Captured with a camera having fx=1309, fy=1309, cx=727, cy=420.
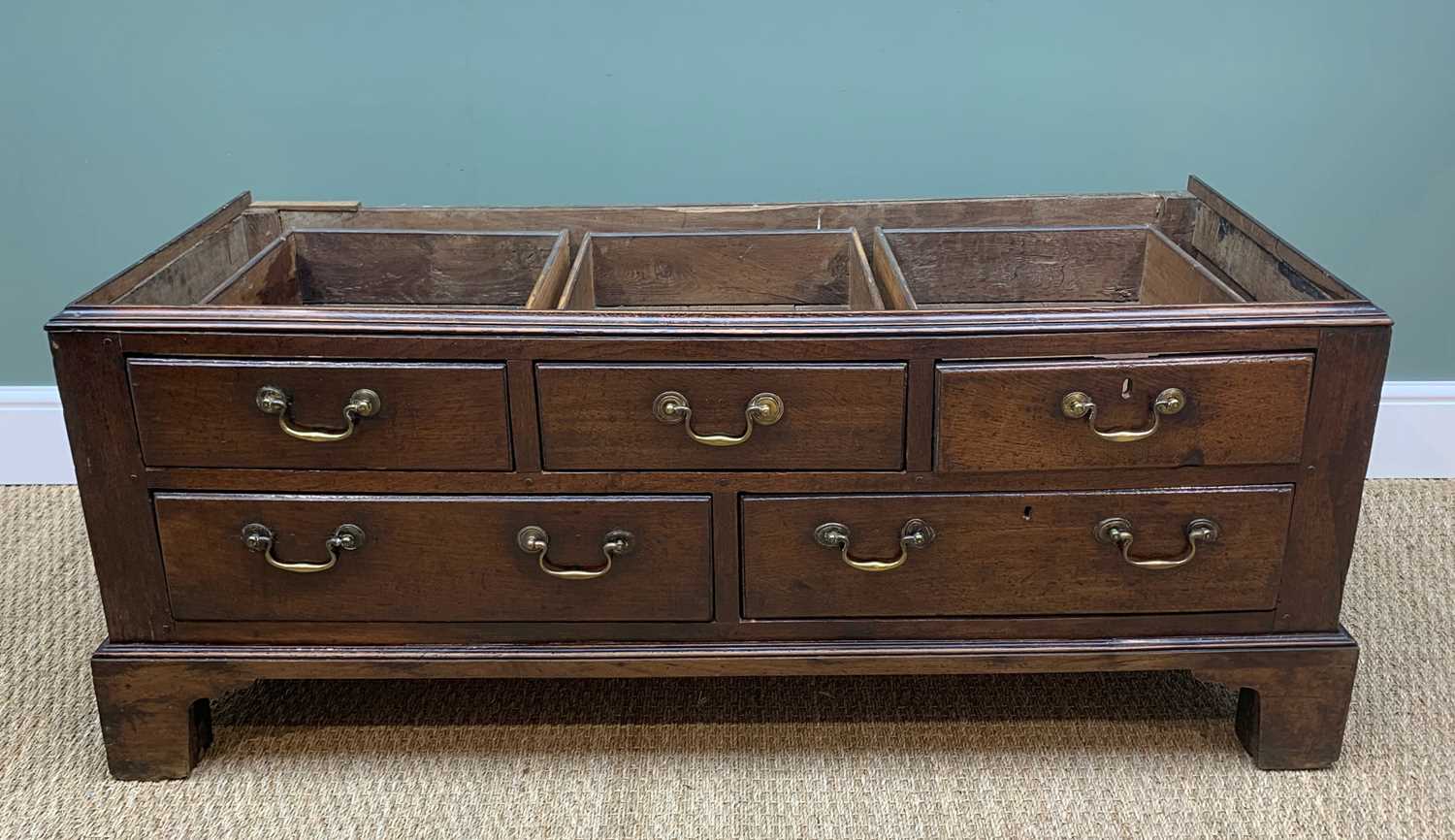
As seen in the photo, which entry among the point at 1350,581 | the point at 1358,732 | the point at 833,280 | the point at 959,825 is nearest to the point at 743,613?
the point at 959,825

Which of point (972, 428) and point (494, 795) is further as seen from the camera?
point (494, 795)

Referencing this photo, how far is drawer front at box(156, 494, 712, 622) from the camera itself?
1547mm

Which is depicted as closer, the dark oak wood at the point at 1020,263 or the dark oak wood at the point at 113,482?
the dark oak wood at the point at 113,482

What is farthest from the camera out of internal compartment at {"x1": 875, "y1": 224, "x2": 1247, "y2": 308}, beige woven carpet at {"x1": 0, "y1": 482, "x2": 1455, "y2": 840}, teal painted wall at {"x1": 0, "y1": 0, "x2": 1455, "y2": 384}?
teal painted wall at {"x1": 0, "y1": 0, "x2": 1455, "y2": 384}

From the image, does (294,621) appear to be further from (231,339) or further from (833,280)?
(833,280)

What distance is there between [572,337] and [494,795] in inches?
23.6

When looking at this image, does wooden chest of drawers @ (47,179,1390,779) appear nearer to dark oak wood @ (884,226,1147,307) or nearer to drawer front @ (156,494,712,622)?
drawer front @ (156,494,712,622)

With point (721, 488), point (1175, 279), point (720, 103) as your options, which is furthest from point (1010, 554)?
→ point (720, 103)

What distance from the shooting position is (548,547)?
1570mm

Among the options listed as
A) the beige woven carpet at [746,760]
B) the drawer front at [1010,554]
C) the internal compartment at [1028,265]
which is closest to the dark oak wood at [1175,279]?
the internal compartment at [1028,265]

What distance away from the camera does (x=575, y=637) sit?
1619 millimetres

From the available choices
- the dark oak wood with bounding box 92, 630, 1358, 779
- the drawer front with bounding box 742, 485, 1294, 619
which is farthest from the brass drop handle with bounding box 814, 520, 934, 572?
the dark oak wood with bounding box 92, 630, 1358, 779

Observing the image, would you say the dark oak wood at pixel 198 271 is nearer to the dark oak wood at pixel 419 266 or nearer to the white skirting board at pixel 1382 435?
the dark oak wood at pixel 419 266

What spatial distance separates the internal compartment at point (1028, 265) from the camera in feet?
6.09
